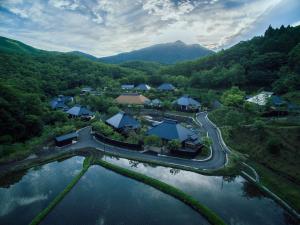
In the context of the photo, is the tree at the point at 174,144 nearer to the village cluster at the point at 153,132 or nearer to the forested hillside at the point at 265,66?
the village cluster at the point at 153,132

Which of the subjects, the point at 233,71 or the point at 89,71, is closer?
the point at 233,71

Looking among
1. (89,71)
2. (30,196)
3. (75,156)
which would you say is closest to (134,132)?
(75,156)

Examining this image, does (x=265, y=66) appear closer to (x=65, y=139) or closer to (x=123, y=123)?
(x=123, y=123)

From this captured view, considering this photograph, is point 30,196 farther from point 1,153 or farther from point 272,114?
point 272,114

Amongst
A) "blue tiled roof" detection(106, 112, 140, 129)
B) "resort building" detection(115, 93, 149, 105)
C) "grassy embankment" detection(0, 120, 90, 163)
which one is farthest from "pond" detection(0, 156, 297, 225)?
"resort building" detection(115, 93, 149, 105)

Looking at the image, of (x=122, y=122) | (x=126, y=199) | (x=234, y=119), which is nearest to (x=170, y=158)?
(x=126, y=199)

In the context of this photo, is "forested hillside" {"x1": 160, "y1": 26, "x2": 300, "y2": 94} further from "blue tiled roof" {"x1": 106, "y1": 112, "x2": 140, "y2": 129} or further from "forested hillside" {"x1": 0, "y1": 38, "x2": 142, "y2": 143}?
"forested hillside" {"x1": 0, "y1": 38, "x2": 142, "y2": 143}
